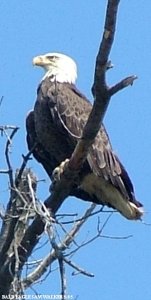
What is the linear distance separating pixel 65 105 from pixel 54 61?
89 cm

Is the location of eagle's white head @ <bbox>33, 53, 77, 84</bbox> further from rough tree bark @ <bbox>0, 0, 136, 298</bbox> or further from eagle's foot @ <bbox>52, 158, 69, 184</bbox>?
rough tree bark @ <bbox>0, 0, 136, 298</bbox>

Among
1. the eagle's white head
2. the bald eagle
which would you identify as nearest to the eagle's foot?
the bald eagle

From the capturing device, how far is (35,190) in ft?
18.4

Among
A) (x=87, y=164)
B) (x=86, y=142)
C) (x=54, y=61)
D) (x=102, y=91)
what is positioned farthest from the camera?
(x=54, y=61)

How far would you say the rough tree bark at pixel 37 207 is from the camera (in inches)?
192

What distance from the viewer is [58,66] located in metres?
7.85

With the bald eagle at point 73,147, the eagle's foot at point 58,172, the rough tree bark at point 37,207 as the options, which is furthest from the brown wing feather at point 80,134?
the rough tree bark at point 37,207

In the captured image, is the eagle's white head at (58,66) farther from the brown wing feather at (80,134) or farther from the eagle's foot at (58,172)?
the eagle's foot at (58,172)

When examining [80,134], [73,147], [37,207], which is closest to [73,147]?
[73,147]

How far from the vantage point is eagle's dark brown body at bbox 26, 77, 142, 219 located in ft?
22.6

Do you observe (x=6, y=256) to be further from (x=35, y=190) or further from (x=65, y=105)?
(x=65, y=105)

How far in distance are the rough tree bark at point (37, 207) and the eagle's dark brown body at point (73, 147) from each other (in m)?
0.82

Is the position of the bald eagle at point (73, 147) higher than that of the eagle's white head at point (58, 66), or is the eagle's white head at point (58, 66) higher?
the eagle's white head at point (58, 66)

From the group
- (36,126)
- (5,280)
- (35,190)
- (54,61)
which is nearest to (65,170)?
(35,190)
